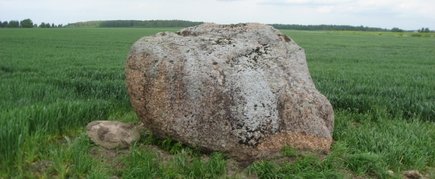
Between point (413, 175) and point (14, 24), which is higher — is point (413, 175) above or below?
below

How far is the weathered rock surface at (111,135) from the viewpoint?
235 inches

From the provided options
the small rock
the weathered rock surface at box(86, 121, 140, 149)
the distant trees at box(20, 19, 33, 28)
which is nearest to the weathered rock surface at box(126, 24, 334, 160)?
the weathered rock surface at box(86, 121, 140, 149)

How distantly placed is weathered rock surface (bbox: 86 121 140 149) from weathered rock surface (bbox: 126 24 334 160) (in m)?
0.28

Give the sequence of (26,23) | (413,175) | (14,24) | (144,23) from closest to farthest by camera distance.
A: (413,175) → (14,24) → (26,23) → (144,23)

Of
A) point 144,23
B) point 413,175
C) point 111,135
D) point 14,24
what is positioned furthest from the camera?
point 144,23

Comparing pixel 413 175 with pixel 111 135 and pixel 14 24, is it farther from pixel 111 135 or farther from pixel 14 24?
pixel 14 24

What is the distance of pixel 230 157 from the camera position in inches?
222

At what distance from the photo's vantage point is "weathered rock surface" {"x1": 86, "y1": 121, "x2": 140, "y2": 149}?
5.96 metres

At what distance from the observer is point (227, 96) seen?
5.66 m

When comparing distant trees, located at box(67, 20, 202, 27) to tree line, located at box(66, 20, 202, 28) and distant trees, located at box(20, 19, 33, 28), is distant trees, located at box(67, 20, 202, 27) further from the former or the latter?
distant trees, located at box(20, 19, 33, 28)

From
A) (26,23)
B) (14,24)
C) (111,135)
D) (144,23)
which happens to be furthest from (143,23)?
(111,135)

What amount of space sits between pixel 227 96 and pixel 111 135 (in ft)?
5.16

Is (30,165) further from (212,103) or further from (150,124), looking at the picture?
(212,103)

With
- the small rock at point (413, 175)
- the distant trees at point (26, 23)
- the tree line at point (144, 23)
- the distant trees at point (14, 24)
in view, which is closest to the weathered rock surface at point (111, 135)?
the small rock at point (413, 175)
